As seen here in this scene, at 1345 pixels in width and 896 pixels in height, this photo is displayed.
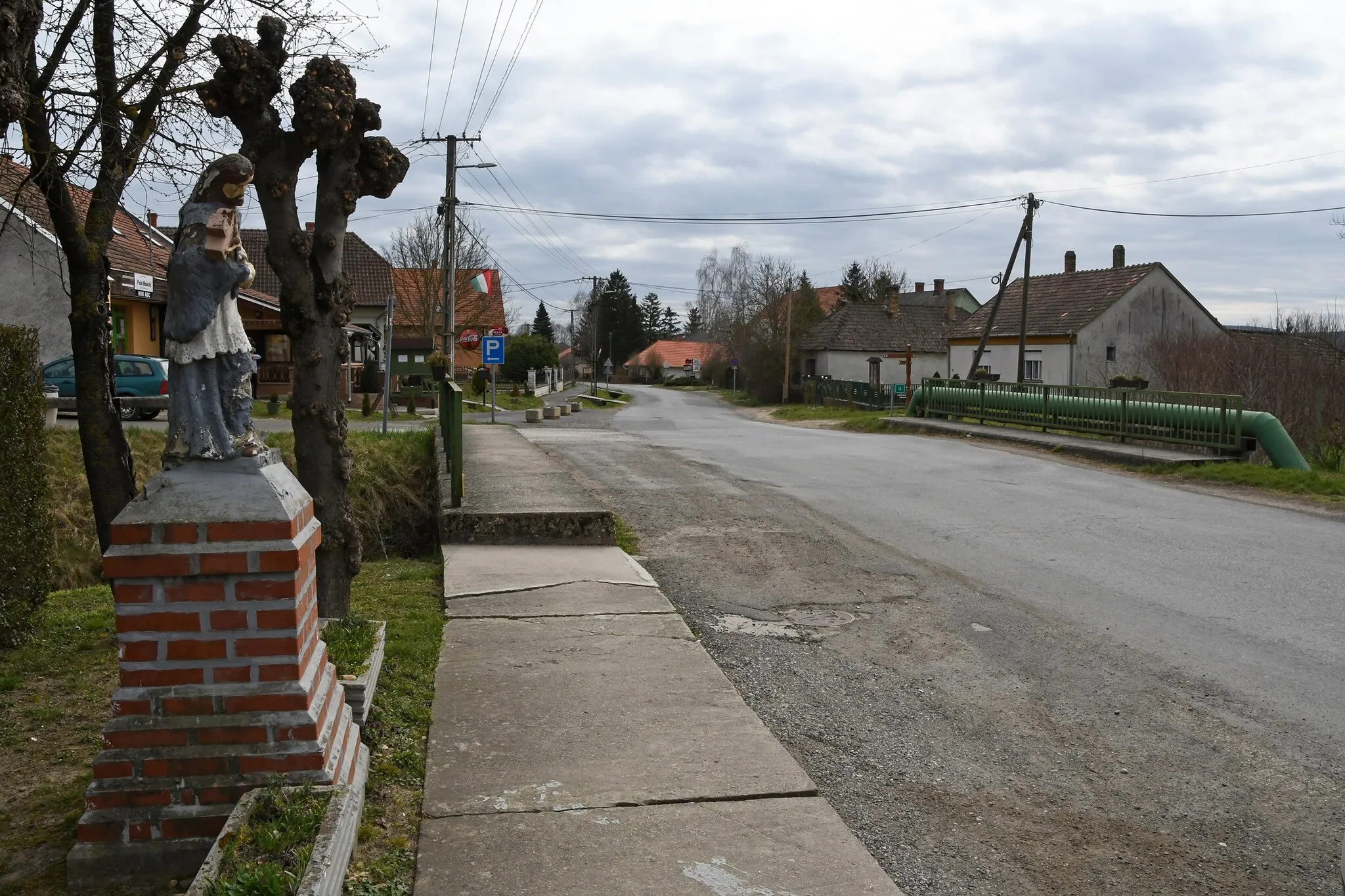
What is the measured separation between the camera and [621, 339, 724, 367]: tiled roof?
116188mm

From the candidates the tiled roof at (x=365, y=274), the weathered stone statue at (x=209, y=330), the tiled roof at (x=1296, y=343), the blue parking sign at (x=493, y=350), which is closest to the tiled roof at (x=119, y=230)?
the weathered stone statue at (x=209, y=330)

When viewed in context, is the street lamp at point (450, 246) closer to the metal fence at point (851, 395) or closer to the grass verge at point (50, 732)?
the metal fence at point (851, 395)

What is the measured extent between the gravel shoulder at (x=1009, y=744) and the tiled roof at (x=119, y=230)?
16.4 feet

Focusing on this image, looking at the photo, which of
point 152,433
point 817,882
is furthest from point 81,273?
point 152,433

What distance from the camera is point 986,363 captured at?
48969 mm

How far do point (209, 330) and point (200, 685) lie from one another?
3.64 ft

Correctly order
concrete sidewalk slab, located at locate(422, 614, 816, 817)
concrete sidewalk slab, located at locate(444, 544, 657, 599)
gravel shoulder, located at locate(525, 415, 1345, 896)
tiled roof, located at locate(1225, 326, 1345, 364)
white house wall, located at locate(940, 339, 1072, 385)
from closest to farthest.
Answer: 1. gravel shoulder, located at locate(525, 415, 1345, 896)
2. concrete sidewalk slab, located at locate(422, 614, 816, 817)
3. concrete sidewalk slab, located at locate(444, 544, 657, 599)
4. tiled roof, located at locate(1225, 326, 1345, 364)
5. white house wall, located at locate(940, 339, 1072, 385)

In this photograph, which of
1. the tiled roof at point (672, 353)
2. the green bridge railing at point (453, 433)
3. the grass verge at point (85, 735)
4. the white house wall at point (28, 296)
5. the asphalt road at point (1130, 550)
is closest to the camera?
the grass verge at point (85, 735)

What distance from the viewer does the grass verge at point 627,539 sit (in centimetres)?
930

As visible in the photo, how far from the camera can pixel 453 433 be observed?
10.3 m

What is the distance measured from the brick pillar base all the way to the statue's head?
87 cm

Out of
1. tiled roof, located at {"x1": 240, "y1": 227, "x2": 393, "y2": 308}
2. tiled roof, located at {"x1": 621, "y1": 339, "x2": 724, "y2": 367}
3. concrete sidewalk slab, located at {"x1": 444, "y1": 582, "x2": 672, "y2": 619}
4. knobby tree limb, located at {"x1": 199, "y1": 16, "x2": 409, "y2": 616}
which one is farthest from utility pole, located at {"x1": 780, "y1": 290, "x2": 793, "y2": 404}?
tiled roof, located at {"x1": 621, "y1": 339, "x2": 724, "y2": 367}

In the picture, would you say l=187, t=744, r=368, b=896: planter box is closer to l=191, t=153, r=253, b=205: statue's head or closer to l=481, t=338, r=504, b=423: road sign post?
l=191, t=153, r=253, b=205: statue's head

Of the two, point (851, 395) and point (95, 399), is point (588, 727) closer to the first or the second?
point (95, 399)
